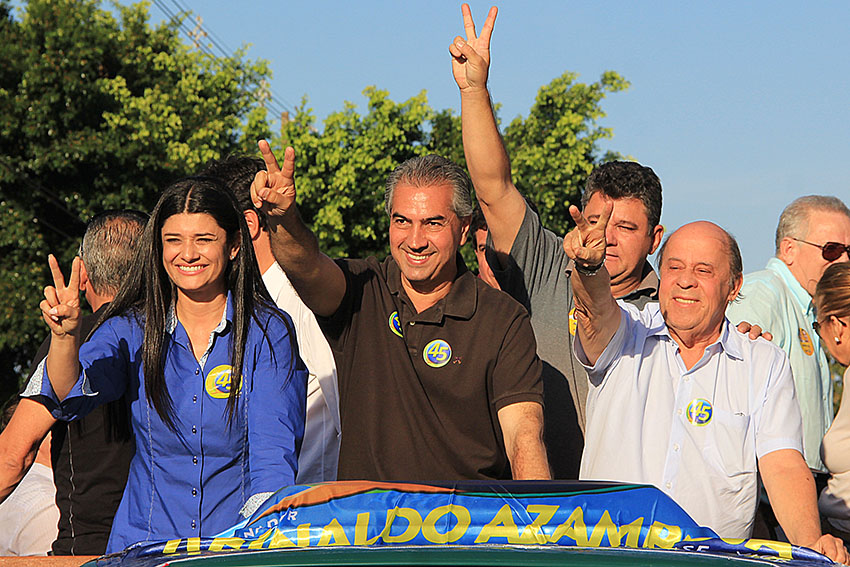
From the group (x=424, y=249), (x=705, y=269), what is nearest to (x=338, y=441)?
(x=424, y=249)

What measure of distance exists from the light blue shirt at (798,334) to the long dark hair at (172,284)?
286 cm

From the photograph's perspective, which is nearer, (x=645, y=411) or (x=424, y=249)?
(x=645, y=411)

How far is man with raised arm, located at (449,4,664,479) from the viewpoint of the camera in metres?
4.80

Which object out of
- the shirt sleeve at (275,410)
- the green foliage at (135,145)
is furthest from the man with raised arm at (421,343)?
the green foliage at (135,145)

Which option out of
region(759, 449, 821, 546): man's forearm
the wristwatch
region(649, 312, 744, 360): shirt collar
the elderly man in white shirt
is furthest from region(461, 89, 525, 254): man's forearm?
region(759, 449, 821, 546): man's forearm

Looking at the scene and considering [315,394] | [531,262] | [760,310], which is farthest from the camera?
[760,310]

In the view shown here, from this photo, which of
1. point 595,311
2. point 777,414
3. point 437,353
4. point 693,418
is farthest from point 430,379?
point 777,414

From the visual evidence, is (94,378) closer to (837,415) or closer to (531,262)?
(531,262)

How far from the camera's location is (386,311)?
179 inches

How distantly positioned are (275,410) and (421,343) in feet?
3.70

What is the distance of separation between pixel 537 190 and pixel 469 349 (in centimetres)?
1832

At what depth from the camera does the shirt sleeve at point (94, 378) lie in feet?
10.9

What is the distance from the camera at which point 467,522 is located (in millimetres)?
2172

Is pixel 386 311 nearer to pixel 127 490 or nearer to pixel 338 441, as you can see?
pixel 338 441
